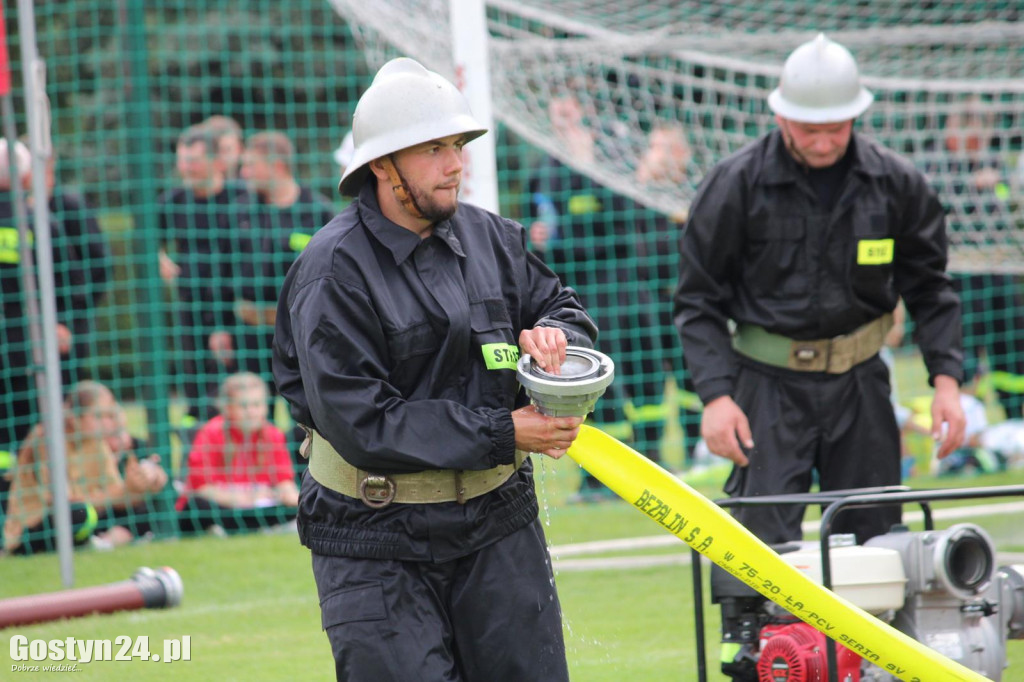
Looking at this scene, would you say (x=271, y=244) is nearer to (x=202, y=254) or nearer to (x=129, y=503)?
(x=202, y=254)

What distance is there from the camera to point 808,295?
5352 mm

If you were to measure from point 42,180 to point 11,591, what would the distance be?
2.15 metres

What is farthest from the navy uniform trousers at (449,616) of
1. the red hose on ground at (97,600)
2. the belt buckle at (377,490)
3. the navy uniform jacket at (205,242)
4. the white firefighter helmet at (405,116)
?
the navy uniform jacket at (205,242)

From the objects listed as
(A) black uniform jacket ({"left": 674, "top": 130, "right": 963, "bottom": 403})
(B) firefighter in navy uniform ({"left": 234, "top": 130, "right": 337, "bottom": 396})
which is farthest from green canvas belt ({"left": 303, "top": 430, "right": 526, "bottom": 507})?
(B) firefighter in navy uniform ({"left": 234, "top": 130, "right": 337, "bottom": 396})

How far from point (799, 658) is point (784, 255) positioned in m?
1.72

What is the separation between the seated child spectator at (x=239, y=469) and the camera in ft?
30.3

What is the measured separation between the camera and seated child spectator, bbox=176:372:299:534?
9242 mm

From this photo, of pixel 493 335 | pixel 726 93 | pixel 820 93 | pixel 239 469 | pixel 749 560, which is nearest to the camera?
pixel 493 335

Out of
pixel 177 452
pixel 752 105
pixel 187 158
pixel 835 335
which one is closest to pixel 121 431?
pixel 177 452

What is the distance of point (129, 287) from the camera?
976 cm

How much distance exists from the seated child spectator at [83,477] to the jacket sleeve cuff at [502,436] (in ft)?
19.0

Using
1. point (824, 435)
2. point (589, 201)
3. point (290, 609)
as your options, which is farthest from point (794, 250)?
point (589, 201)

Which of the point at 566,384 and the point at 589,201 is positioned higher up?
the point at 589,201

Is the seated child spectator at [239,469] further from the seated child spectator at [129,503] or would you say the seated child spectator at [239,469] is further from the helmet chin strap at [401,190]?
the helmet chin strap at [401,190]
